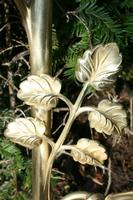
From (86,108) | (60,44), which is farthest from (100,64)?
(60,44)

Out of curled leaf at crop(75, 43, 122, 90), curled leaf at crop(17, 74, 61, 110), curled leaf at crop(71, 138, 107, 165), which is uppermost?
curled leaf at crop(75, 43, 122, 90)

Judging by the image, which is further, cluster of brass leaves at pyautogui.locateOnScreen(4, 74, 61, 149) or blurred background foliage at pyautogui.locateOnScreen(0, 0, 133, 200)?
blurred background foliage at pyautogui.locateOnScreen(0, 0, 133, 200)

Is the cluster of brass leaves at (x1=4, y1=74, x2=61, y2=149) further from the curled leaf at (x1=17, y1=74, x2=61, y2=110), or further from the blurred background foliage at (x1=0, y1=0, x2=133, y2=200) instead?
the blurred background foliage at (x1=0, y1=0, x2=133, y2=200)

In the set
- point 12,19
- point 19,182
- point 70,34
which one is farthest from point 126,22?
point 19,182

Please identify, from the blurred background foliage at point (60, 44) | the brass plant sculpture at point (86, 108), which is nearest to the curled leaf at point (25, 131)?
the brass plant sculpture at point (86, 108)

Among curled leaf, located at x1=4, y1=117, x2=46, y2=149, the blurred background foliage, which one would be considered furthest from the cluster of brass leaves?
the blurred background foliage

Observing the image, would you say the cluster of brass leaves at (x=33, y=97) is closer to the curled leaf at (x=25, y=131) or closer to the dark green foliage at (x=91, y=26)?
the curled leaf at (x=25, y=131)

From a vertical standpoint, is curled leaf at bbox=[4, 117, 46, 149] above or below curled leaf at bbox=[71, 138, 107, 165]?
above

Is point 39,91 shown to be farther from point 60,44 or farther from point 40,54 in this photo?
point 60,44
